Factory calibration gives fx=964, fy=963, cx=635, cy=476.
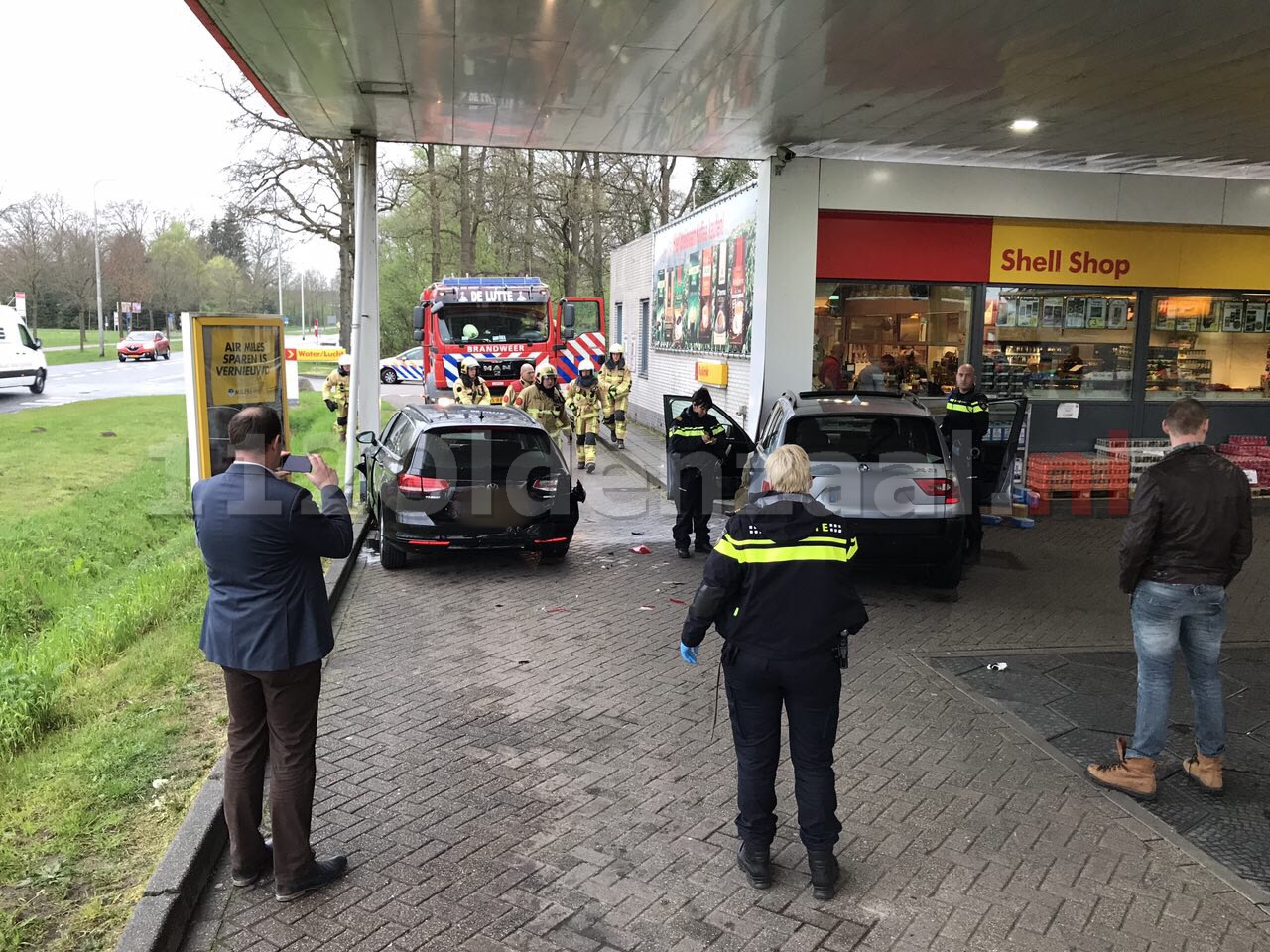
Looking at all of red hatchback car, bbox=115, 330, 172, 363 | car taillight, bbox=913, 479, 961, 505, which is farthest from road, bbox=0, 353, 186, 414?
car taillight, bbox=913, 479, 961, 505

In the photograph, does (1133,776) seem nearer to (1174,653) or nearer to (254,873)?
(1174,653)

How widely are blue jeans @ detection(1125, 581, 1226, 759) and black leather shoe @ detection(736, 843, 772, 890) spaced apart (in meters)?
2.08

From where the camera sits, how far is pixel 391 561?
9.12 meters

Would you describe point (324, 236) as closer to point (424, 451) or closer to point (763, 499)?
point (424, 451)

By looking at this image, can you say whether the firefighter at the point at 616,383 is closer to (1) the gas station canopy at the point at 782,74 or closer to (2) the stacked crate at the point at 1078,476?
(1) the gas station canopy at the point at 782,74

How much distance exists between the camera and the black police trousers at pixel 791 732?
376 cm

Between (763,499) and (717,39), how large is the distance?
5.48 m

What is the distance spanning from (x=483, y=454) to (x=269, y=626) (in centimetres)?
520

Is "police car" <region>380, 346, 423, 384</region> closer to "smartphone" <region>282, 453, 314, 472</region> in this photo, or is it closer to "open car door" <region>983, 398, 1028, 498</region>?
"open car door" <region>983, 398, 1028, 498</region>

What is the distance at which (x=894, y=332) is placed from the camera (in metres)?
13.3

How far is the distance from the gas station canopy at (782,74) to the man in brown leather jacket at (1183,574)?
4.01m

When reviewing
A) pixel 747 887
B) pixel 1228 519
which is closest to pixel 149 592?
pixel 747 887

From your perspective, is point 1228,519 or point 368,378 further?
point 368,378

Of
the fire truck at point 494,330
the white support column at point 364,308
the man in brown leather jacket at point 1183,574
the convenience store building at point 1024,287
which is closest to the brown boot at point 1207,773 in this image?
the man in brown leather jacket at point 1183,574
